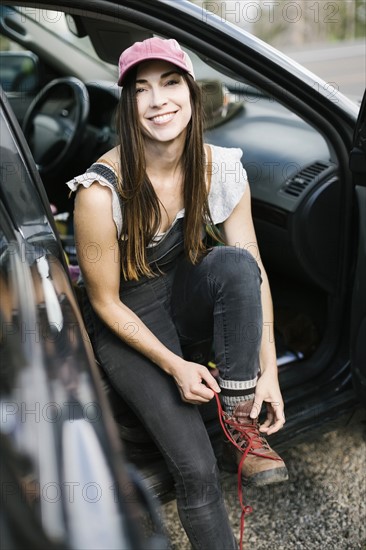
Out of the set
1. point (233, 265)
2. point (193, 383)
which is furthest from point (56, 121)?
point (193, 383)

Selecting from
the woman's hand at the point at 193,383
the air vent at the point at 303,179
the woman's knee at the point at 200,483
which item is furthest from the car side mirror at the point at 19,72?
the woman's knee at the point at 200,483

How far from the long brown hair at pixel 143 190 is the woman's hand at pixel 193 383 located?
27cm

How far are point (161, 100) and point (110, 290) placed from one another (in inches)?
18.8

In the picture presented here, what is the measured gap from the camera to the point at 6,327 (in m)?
1.28

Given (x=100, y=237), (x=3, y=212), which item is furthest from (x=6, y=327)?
(x=100, y=237)

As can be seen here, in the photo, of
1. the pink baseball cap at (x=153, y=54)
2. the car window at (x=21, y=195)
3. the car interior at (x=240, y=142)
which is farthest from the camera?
the car interior at (x=240, y=142)

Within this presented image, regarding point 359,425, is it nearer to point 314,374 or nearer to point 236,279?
point 314,374

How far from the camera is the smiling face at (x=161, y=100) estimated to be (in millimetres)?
1837

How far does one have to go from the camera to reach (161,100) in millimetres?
1825

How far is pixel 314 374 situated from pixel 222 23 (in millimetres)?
1089

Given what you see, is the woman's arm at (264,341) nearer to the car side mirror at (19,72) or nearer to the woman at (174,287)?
the woman at (174,287)

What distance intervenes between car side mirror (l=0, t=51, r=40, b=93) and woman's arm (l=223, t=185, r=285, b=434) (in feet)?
5.48

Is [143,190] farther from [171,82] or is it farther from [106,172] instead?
[171,82]

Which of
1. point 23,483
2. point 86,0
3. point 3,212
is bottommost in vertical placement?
point 23,483
